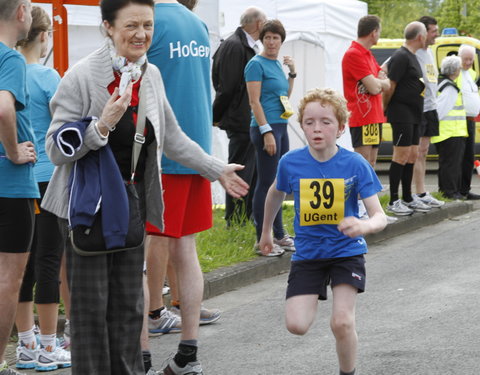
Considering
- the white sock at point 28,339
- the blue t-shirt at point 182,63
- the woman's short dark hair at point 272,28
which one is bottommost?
the white sock at point 28,339

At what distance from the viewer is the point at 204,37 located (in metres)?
5.23

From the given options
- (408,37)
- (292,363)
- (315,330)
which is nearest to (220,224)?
(408,37)

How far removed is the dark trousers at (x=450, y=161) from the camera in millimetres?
13250

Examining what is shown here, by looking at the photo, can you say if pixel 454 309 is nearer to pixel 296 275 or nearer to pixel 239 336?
pixel 239 336

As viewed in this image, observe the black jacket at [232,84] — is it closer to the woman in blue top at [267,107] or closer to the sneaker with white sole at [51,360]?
the woman in blue top at [267,107]

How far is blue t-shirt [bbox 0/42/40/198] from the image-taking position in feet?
15.1

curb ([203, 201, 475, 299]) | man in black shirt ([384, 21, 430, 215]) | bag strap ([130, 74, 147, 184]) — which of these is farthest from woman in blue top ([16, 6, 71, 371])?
man in black shirt ([384, 21, 430, 215])

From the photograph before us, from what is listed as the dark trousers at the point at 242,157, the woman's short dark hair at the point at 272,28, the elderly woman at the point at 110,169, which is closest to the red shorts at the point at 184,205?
the elderly woman at the point at 110,169

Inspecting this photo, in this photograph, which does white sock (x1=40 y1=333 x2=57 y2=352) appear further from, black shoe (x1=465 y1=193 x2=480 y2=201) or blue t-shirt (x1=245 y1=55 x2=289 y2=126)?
black shoe (x1=465 y1=193 x2=480 y2=201)

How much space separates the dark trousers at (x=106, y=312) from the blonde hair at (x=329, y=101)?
1.15 meters

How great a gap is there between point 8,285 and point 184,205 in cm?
96

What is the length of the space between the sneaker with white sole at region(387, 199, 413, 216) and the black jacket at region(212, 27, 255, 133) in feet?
8.91

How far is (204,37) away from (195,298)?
137cm

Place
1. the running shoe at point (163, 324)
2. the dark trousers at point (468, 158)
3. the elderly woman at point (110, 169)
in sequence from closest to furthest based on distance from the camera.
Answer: the elderly woman at point (110, 169) → the running shoe at point (163, 324) → the dark trousers at point (468, 158)
